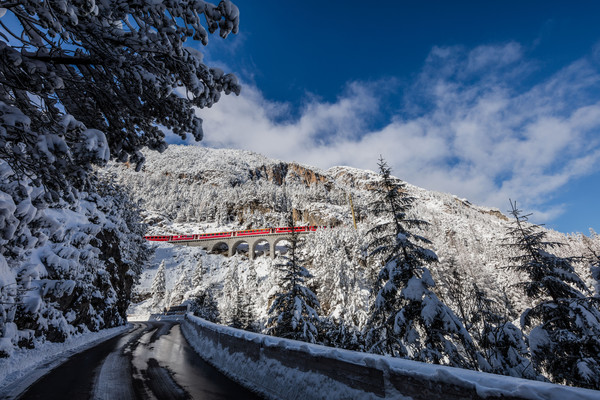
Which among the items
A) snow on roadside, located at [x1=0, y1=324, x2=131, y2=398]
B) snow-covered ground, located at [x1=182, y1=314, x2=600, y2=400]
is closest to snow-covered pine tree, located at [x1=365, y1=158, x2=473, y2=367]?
snow-covered ground, located at [x1=182, y1=314, x2=600, y2=400]

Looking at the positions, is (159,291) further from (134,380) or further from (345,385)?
(345,385)

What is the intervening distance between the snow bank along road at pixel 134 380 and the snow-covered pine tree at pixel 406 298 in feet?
21.9

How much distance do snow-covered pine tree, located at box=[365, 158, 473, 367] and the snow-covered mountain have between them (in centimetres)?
83

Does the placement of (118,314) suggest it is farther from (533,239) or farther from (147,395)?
(533,239)

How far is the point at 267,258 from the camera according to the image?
7131cm

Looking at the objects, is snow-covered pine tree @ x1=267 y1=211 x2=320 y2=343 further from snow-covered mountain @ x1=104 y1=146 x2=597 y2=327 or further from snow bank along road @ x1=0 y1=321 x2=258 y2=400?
snow bank along road @ x1=0 y1=321 x2=258 y2=400

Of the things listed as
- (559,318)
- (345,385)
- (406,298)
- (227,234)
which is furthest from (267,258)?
(345,385)

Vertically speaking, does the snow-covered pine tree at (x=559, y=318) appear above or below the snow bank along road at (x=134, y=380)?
above

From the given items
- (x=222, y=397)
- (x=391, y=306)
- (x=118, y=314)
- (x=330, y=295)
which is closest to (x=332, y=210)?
(x=330, y=295)

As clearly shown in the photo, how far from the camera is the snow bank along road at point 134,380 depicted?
497cm

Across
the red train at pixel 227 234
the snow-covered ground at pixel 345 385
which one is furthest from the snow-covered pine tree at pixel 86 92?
the red train at pixel 227 234

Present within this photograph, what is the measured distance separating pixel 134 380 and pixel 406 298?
8572 mm

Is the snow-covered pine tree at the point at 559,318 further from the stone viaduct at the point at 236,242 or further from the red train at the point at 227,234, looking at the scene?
the red train at the point at 227,234

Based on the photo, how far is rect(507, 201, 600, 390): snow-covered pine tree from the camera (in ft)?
29.4
